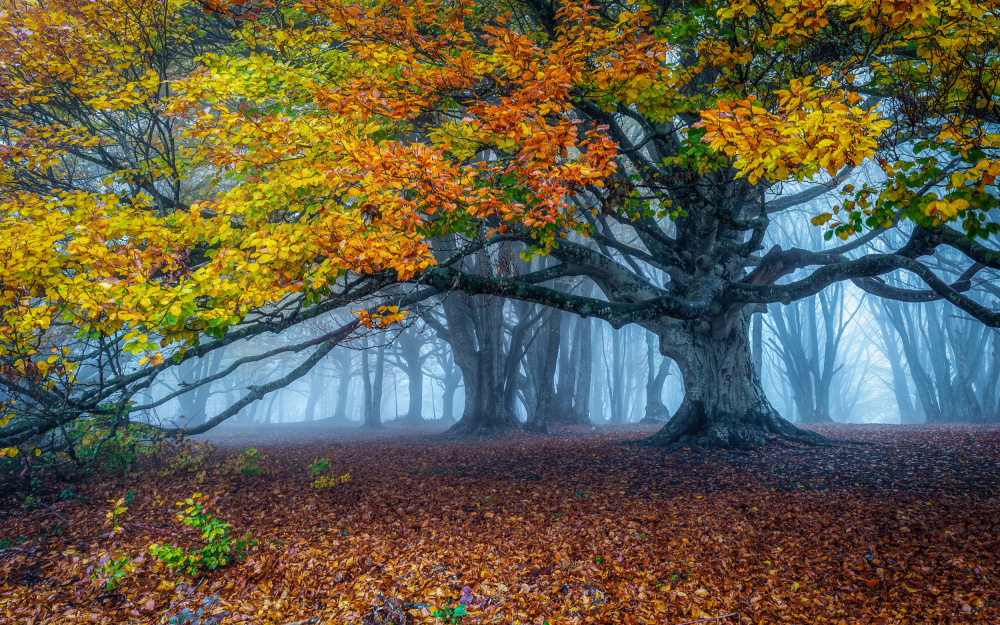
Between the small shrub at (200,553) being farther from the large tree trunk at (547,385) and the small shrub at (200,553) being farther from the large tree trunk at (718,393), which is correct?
the large tree trunk at (547,385)

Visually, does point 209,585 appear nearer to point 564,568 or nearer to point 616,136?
point 564,568

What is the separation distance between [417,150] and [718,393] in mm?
7625

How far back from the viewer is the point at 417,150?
543cm

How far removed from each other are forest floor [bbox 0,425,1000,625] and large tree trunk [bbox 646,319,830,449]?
1.88 meters

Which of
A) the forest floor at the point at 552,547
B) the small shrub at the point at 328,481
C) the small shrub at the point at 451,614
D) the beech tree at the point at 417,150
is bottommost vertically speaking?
the small shrub at the point at 451,614

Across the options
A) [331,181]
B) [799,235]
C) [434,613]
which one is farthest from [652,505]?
[799,235]

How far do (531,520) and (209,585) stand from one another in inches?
123

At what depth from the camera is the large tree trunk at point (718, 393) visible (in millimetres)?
9984

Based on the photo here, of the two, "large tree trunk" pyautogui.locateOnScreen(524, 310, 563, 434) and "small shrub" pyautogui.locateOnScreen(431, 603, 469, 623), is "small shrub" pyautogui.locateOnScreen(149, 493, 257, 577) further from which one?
"large tree trunk" pyautogui.locateOnScreen(524, 310, 563, 434)

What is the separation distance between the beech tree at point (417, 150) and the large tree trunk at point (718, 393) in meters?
1.35

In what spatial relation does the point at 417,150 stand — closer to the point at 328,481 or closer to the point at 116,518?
the point at 328,481

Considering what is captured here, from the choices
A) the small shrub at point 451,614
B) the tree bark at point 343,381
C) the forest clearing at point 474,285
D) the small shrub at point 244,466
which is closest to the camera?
the small shrub at point 451,614

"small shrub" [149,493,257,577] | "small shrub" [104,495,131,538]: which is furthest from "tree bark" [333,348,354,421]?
"small shrub" [149,493,257,577]

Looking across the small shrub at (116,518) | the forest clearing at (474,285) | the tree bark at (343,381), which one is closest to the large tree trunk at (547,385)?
the forest clearing at (474,285)
